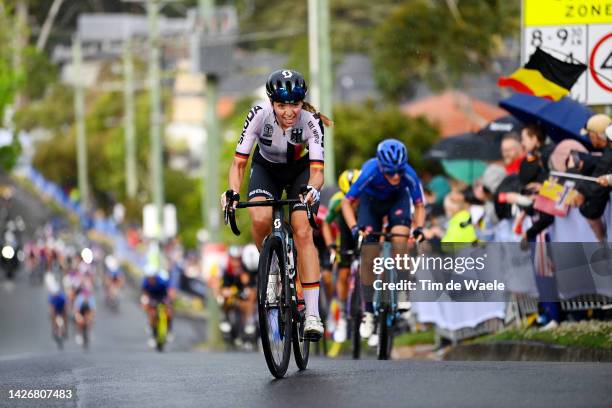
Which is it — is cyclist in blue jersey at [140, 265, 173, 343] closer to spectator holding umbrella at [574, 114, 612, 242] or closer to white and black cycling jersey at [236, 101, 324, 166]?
spectator holding umbrella at [574, 114, 612, 242]

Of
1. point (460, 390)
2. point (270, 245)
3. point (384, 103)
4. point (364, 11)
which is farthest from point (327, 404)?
point (364, 11)

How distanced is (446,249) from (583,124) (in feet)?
7.11

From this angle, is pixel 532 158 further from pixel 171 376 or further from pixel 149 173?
pixel 149 173

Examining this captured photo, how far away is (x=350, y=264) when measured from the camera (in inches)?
672

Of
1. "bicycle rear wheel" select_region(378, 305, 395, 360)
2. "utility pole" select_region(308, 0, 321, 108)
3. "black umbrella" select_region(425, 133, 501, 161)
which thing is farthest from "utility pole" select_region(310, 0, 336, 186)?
"bicycle rear wheel" select_region(378, 305, 395, 360)

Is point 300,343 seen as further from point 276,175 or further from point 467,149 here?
point 467,149

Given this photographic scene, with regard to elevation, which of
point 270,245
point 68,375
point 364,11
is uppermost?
point 364,11

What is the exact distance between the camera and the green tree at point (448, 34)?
39.9 metres

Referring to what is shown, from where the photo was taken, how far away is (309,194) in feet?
35.2

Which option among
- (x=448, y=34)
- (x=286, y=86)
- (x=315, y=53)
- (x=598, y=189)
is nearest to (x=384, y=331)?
(x=598, y=189)

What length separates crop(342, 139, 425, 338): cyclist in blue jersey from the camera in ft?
47.8

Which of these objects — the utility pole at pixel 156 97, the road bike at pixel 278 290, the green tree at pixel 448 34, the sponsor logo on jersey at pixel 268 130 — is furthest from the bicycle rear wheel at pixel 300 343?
the utility pole at pixel 156 97

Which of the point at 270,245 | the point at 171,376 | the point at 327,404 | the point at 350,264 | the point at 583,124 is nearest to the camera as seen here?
the point at 327,404

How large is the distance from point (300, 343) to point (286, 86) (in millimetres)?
2010
